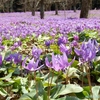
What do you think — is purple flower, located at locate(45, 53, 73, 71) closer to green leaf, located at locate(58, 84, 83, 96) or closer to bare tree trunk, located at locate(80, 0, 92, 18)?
green leaf, located at locate(58, 84, 83, 96)

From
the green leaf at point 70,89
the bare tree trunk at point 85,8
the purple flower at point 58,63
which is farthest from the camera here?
the bare tree trunk at point 85,8

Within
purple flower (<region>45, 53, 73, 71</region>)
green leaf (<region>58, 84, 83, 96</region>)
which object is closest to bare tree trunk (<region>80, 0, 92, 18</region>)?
green leaf (<region>58, 84, 83, 96</region>)

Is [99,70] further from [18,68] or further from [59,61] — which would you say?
[59,61]

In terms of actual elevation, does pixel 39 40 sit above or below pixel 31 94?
below

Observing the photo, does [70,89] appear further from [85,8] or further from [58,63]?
[85,8]

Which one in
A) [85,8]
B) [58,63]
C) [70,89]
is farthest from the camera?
[85,8]

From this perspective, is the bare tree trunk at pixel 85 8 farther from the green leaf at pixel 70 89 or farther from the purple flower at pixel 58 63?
the purple flower at pixel 58 63

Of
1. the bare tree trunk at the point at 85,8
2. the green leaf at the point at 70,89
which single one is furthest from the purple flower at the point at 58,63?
the bare tree trunk at the point at 85,8

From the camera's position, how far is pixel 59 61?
5.87 feet

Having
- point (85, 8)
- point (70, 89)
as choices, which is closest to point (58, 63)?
point (70, 89)

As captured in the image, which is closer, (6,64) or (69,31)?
(6,64)

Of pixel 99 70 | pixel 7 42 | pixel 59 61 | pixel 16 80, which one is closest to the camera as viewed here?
pixel 59 61

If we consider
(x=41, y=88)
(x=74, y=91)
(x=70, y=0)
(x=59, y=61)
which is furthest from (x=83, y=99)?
(x=70, y=0)

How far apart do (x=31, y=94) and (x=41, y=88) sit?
0.08 metres
